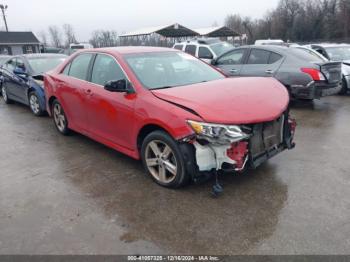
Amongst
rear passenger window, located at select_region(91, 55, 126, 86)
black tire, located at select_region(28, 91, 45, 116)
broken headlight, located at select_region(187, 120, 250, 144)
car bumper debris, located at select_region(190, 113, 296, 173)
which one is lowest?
black tire, located at select_region(28, 91, 45, 116)

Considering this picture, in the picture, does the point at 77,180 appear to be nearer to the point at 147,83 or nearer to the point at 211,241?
the point at 147,83

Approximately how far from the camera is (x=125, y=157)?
498cm

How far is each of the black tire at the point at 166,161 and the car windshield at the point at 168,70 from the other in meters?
0.71

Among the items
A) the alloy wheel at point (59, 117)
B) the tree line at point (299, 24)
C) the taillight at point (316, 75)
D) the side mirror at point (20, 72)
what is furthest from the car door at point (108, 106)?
the tree line at point (299, 24)

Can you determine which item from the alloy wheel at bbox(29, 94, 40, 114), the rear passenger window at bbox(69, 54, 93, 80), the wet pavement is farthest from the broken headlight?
the alloy wheel at bbox(29, 94, 40, 114)

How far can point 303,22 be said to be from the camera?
55.8m

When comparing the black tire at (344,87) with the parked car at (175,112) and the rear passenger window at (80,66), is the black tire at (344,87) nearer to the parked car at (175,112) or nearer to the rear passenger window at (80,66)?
the parked car at (175,112)

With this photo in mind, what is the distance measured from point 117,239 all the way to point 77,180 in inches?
59.7

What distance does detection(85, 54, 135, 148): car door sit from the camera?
4.23m

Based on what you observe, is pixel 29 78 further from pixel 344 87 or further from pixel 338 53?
pixel 338 53

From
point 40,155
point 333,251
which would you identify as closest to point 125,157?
point 40,155

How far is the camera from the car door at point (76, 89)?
16.8 ft

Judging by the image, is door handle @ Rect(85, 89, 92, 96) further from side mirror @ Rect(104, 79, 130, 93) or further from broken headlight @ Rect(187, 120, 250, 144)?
broken headlight @ Rect(187, 120, 250, 144)

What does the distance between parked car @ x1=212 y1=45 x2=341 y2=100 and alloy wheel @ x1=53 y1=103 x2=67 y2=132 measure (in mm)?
4696
